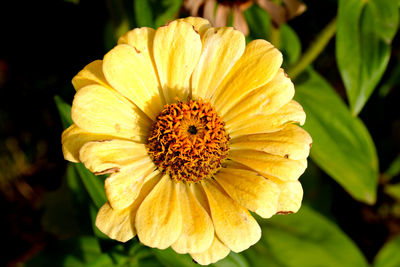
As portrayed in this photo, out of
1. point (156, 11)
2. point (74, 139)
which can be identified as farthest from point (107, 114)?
point (156, 11)

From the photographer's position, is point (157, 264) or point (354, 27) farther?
point (354, 27)

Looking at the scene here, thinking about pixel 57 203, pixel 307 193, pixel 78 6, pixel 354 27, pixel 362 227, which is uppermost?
pixel 78 6

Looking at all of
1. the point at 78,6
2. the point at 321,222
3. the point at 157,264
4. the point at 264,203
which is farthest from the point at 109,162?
the point at 78,6

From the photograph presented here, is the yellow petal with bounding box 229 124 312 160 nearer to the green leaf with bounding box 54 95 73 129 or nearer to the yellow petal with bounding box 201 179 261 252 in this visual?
the yellow petal with bounding box 201 179 261 252

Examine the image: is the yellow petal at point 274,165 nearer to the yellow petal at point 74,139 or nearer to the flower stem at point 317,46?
the yellow petal at point 74,139

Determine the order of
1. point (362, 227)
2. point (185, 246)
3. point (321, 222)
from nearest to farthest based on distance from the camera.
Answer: point (185, 246) < point (321, 222) < point (362, 227)

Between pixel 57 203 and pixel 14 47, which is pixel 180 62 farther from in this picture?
pixel 14 47

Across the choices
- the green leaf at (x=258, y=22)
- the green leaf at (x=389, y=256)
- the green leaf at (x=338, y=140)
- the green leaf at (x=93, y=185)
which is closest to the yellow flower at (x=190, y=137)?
the green leaf at (x=93, y=185)
